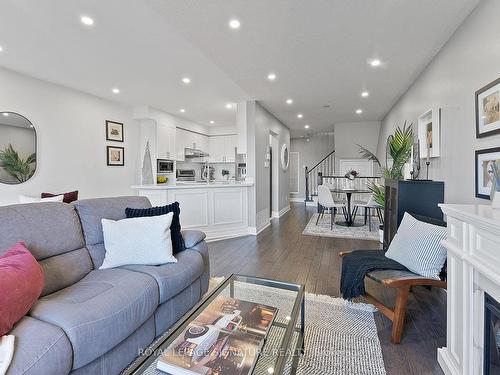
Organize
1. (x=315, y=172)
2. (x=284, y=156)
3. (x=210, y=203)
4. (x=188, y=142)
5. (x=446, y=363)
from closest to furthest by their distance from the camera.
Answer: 1. (x=446, y=363)
2. (x=210, y=203)
3. (x=188, y=142)
4. (x=284, y=156)
5. (x=315, y=172)

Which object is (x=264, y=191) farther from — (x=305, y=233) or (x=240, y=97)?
(x=240, y=97)

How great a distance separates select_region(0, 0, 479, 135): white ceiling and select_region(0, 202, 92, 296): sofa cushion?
1763mm

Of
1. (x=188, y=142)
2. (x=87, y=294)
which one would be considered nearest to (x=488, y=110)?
(x=87, y=294)

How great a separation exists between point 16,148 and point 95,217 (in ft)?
8.91

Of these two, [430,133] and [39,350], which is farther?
[430,133]

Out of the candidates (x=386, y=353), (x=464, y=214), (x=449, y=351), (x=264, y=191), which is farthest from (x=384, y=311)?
(x=264, y=191)

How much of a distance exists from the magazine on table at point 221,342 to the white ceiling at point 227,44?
234 centimetres

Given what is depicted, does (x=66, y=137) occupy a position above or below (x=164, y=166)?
above

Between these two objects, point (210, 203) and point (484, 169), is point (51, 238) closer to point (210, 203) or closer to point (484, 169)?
point (210, 203)

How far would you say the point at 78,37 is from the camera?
8.90 feet

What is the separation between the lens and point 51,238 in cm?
171

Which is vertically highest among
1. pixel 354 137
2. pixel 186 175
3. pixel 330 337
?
pixel 354 137

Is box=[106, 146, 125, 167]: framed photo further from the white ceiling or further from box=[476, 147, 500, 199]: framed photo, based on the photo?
box=[476, 147, 500, 199]: framed photo

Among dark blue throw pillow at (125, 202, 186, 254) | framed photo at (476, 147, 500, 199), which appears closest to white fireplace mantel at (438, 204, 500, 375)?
framed photo at (476, 147, 500, 199)
